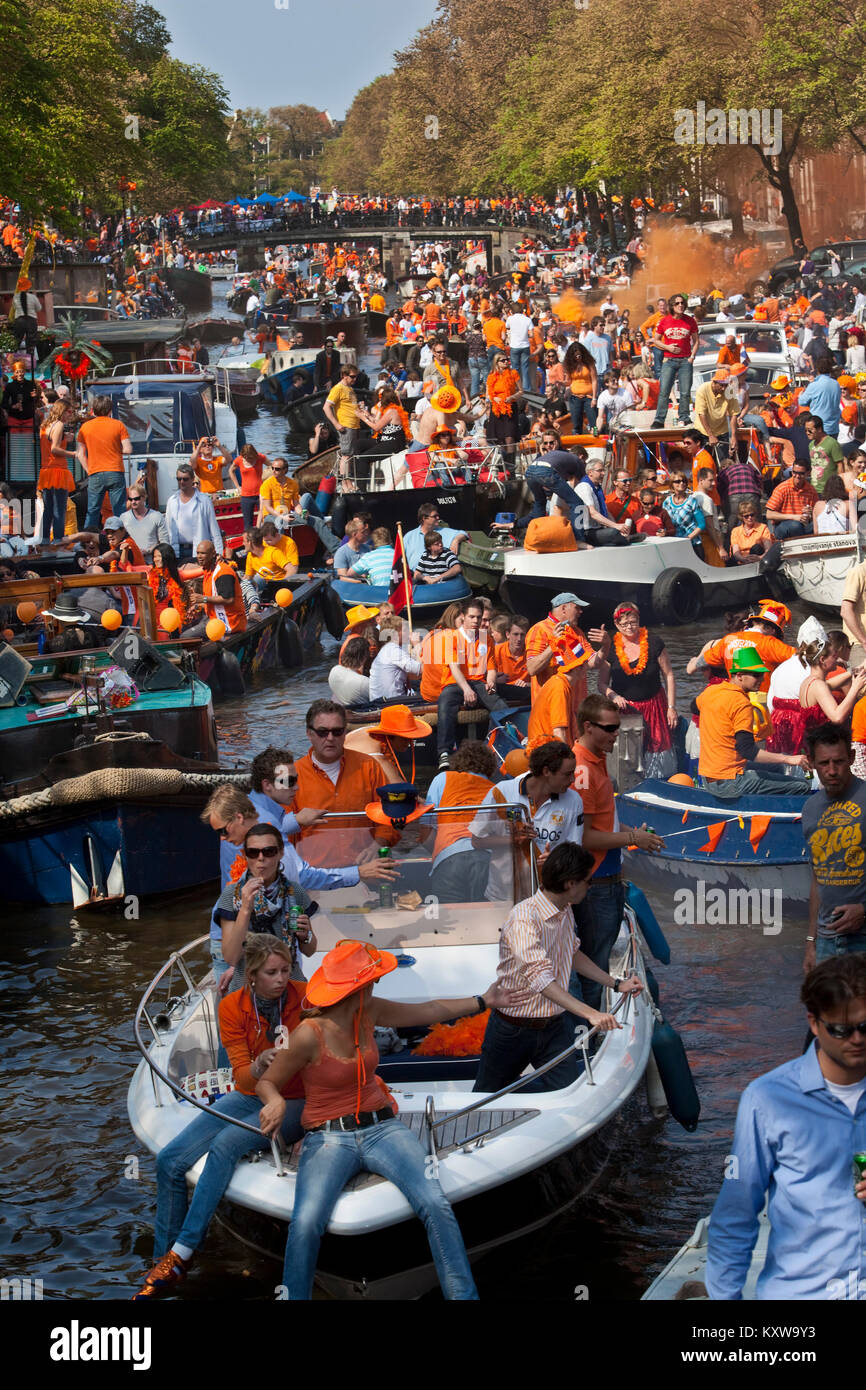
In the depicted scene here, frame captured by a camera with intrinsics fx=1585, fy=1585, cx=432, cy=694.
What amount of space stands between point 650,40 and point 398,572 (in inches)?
1442

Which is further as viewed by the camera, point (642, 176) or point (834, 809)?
point (642, 176)

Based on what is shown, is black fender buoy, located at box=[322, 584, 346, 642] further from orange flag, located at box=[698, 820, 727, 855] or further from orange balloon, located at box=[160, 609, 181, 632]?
orange flag, located at box=[698, 820, 727, 855]

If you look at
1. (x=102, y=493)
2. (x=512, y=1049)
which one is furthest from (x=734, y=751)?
(x=102, y=493)

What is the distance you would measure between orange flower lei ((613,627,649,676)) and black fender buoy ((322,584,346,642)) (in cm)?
740

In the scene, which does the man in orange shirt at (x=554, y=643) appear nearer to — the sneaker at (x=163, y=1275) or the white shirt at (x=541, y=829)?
the white shirt at (x=541, y=829)

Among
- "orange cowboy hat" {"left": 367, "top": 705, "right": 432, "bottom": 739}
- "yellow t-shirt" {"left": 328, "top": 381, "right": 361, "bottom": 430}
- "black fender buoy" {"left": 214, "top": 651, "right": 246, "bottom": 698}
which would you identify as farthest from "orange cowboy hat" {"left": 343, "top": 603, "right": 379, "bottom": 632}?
"yellow t-shirt" {"left": 328, "top": 381, "right": 361, "bottom": 430}

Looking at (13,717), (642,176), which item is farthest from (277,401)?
(13,717)

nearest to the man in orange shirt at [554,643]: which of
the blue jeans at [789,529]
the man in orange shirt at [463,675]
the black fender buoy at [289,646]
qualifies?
the man in orange shirt at [463,675]

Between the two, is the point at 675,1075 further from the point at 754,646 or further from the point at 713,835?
the point at 754,646

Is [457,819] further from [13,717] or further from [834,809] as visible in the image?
[13,717]

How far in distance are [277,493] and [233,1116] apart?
577 inches

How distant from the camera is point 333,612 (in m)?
18.8

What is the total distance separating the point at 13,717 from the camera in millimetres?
11766

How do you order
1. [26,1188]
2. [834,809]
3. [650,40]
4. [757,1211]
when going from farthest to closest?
[650,40] → [26,1188] → [834,809] → [757,1211]
